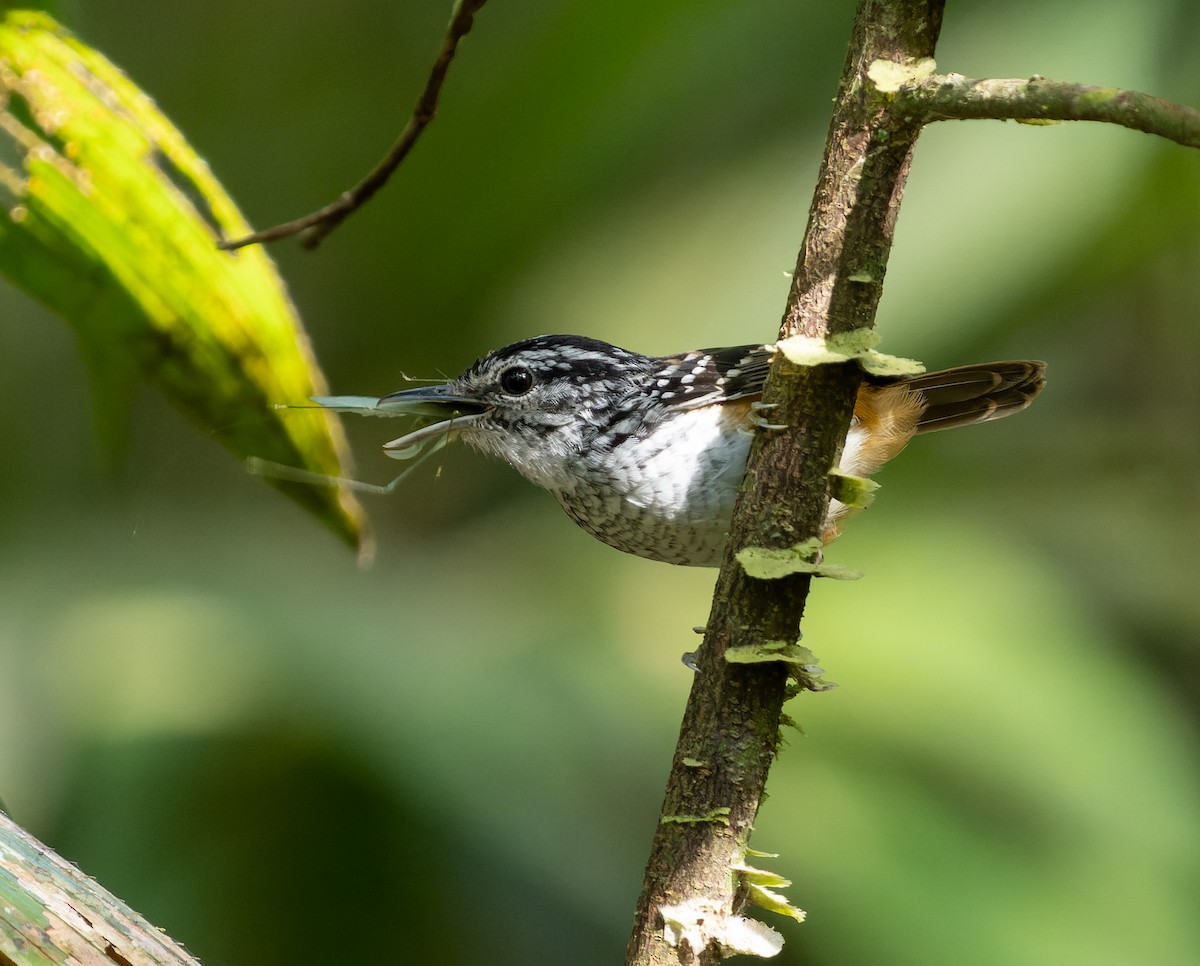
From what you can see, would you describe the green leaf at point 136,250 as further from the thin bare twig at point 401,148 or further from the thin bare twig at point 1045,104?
the thin bare twig at point 1045,104

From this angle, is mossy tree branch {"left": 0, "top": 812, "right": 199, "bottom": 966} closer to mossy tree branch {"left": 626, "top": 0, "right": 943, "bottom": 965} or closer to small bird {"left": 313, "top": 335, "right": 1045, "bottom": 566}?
mossy tree branch {"left": 626, "top": 0, "right": 943, "bottom": 965}

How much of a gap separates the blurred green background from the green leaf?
126 centimetres

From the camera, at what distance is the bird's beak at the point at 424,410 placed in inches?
90.7

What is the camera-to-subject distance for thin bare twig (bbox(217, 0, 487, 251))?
1613 mm

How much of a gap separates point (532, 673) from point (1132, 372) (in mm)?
2695

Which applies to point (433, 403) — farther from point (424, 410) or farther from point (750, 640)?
point (750, 640)

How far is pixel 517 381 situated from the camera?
2645 mm

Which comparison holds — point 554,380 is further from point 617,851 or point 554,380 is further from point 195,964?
point 195,964

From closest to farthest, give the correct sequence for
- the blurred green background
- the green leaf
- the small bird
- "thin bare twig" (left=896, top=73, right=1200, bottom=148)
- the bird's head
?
"thin bare twig" (left=896, top=73, right=1200, bottom=148), the green leaf, the small bird, the bird's head, the blurred green background

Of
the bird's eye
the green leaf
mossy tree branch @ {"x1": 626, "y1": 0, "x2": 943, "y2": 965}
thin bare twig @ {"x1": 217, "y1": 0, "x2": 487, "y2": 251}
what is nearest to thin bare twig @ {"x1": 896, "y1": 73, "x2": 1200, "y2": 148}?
mossy tree branch @ {"x1": 626, "y1": 0, "x2": 943, "y2": 965}

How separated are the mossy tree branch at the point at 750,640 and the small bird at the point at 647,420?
86 cm

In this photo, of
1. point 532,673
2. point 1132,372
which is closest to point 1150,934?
point 532,673

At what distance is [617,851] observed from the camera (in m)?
3.28

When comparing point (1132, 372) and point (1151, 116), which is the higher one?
point (1132, 372)
